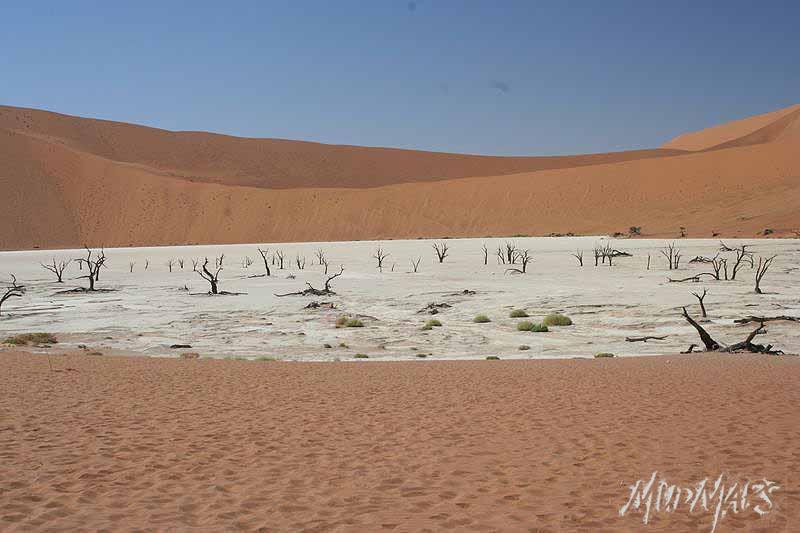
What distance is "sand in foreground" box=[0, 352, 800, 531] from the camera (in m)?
5.57

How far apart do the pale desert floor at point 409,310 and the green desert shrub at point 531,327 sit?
0.28 metres

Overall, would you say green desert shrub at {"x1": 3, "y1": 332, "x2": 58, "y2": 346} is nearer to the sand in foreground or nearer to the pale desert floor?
the pale desert floor

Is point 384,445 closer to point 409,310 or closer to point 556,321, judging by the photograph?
point 556,321

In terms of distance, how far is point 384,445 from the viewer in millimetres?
7789

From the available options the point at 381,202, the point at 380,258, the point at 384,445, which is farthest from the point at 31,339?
the point at 381,202

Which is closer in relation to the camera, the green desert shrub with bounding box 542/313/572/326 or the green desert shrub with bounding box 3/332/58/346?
the green desert shrub with bounding box 3/332/58/346

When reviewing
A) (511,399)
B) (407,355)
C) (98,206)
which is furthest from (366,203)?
(511,399)

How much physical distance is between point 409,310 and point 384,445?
1663 centimetres

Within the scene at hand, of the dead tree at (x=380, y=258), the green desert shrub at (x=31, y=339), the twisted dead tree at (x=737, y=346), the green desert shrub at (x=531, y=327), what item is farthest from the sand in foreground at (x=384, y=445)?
the dead tree at (x=380, y=258)

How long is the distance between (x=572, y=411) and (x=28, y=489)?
618cm

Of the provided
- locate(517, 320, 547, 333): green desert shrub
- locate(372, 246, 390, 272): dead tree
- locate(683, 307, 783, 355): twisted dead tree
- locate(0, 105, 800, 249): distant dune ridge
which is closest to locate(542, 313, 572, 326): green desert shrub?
locate(517, 320, 547, 333): green desert shrub

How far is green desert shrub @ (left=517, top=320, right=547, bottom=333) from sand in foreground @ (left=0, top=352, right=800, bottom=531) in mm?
6842

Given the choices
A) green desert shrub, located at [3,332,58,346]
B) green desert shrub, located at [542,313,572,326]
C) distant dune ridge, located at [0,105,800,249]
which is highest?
distant dune ridge, located at [0,105,800,249]

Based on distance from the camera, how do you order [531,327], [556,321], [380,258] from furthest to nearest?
[380,258], [556,321], [531,327]
